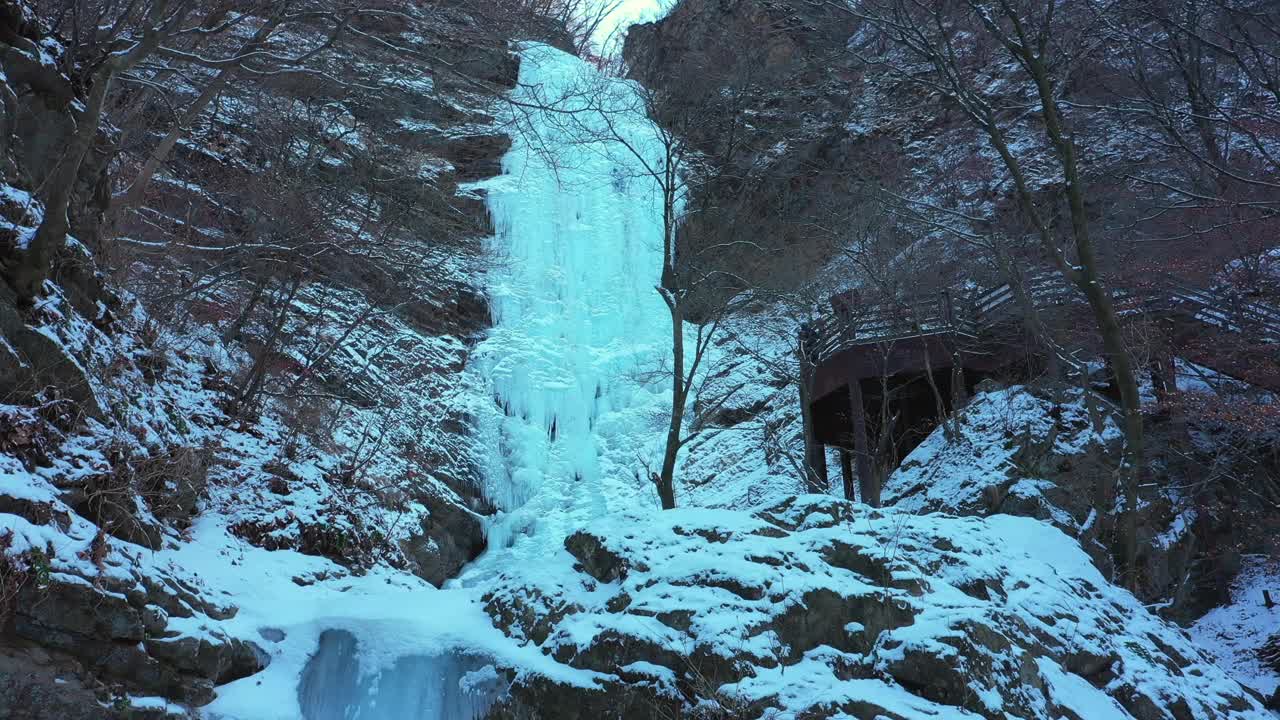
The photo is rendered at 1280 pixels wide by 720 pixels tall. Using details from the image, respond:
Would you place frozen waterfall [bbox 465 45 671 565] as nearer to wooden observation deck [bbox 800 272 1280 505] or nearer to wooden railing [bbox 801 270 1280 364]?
wooden observation deck [bbox 800 272 1280 505]

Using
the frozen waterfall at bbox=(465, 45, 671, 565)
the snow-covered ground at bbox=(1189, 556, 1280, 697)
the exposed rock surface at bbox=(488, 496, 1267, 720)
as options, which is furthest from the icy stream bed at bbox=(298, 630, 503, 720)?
the snow-covered ground at bbox=(1189, 556, 1280, 697)

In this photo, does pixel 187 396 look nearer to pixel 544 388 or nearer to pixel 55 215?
pixel 55 215

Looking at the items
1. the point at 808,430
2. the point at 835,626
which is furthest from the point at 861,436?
the point at 835,626

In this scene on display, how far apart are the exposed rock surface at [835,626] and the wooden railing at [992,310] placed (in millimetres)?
6569

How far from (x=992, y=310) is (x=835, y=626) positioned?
960cm

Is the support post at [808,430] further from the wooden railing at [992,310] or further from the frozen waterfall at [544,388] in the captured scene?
the frozen waterfall at [544,388]

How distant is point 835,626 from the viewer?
4.86m

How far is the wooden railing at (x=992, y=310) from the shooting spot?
11102 millimetres

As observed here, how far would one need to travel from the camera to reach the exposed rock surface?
176 inches

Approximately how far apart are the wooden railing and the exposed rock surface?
6.57 meters

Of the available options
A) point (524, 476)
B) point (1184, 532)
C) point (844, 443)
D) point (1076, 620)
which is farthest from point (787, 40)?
point (1076, 620)

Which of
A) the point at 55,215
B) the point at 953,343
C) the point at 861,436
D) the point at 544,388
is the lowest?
the point at 55,215

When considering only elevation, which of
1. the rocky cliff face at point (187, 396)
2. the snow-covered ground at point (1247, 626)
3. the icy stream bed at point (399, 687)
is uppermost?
the rocky cliff face at point (187, 396)

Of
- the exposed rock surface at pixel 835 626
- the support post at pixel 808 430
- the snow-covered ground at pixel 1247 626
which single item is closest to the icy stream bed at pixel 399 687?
the exposed rock surface at pixel 835 626
